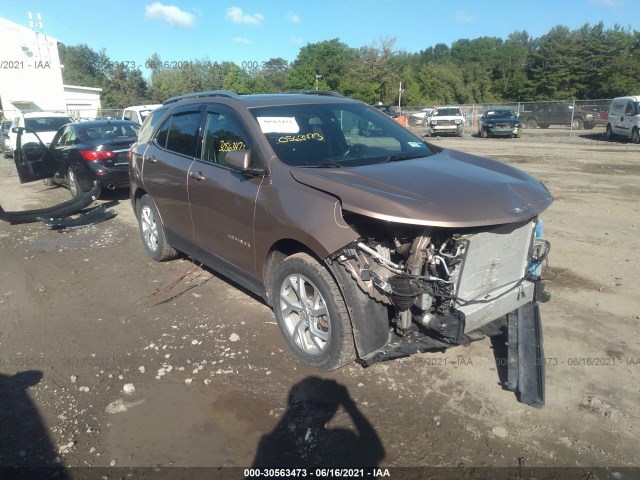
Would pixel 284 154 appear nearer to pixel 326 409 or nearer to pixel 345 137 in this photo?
pixel 345 137

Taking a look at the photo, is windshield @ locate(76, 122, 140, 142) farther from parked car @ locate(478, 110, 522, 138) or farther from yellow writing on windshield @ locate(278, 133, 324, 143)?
parked car @ locate(478, 110, 522, 138)

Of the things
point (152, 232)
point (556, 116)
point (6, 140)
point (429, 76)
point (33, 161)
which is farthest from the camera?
point (429, 76)

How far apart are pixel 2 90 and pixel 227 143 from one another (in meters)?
46.0

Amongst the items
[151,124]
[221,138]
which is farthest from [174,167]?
[151,124]

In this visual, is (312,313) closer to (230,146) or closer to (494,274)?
(494,274)

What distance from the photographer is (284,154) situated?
12.6 ft

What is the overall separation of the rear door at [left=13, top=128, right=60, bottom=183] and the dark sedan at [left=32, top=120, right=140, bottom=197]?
3cm

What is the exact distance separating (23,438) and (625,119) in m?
25.1

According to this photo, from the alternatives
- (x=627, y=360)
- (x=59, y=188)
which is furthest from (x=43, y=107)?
(x=627, y=360)

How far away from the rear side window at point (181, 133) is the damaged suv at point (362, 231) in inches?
8.2

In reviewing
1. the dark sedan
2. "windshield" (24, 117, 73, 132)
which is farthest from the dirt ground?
"windshield" (24, 117, 73, 132)

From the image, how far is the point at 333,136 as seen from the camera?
4.31 meters

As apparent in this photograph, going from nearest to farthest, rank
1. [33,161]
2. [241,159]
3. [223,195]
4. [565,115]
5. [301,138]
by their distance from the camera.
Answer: [241,159] < [301,138] < [223,195] < [33,161] < [565,115]

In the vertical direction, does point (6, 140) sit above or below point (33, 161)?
above
